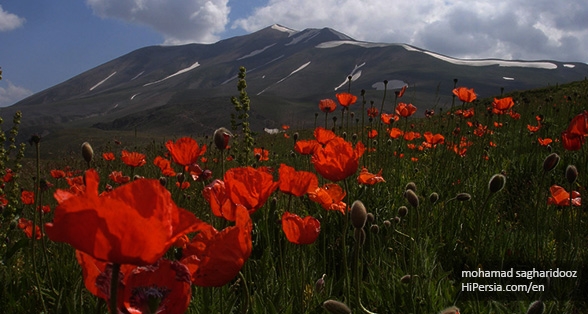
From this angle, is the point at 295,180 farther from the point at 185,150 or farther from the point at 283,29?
the point at 283,29

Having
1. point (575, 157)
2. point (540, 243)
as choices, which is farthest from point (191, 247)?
point (575, 157)

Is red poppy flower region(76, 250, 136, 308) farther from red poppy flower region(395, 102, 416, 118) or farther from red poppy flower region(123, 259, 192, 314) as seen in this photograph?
red poppy flower region(395, 102, 416, 118)

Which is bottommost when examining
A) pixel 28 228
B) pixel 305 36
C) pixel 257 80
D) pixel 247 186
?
pixel 28 228

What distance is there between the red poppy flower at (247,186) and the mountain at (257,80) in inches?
1940

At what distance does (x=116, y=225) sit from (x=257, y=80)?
114 metres

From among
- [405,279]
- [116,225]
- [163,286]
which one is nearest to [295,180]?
[405,279]

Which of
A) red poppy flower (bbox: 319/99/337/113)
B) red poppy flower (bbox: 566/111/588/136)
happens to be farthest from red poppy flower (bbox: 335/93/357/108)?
red poppy flower (bbox: 566/111/588/136)

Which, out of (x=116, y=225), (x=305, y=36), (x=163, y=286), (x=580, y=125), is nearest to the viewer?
(x=116, y=225)

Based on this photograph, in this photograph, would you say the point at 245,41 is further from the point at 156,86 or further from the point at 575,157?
the point at 575,157

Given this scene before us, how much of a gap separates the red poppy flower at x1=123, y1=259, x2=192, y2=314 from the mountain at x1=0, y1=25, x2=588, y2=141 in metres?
49.7

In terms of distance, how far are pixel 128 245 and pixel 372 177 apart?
1551mm

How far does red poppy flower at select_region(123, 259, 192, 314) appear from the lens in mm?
692

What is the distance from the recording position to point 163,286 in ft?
2.35

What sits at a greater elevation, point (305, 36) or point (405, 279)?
point (305, 36)
